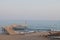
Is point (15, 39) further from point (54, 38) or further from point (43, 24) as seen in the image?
point (43, 24)

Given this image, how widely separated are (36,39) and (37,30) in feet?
8.63

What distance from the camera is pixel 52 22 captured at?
6961mm

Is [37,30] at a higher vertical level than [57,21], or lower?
lower

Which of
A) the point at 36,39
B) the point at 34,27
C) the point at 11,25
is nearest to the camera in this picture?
the point at 36,39

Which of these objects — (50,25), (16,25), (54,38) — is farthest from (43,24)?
(54,38)

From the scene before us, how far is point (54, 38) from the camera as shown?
4695mm

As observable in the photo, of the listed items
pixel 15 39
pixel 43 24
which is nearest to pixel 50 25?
pixel 43 24

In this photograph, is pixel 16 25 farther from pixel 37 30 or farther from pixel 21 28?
pixel 37 30

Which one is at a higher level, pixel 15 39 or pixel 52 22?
pixel 52 22

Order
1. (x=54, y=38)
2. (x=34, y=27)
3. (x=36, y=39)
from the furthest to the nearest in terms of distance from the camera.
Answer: (x=34, y=27), (x=36, y=39), (x=54, y=38)

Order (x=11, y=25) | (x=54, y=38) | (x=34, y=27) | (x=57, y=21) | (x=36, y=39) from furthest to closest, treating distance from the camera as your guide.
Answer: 1. (x=11, y=25)
2. (x=34, y=27)
3. (x=57, y=21)
4. (x=36, y=39)
5. (x=54, y=38)

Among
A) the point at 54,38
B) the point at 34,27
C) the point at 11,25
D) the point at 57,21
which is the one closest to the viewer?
the point at 54,38

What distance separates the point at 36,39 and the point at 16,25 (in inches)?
149

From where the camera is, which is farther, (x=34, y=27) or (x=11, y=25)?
(x=11, y=25)
